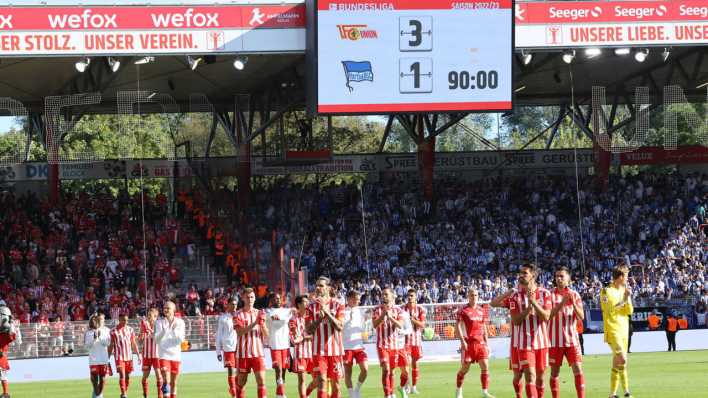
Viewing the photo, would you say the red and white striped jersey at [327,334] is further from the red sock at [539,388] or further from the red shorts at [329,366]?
the red sock at [539,388]

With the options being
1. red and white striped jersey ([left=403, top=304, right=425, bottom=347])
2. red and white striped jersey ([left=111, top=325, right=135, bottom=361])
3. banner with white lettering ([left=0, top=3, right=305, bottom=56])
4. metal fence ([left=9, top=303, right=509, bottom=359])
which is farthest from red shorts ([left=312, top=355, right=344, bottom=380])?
banner with white lettering ([left=0, top=3, right=305, bottom=56])

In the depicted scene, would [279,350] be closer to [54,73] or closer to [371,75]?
[371,75]

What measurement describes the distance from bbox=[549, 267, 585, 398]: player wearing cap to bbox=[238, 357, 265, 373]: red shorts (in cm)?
435

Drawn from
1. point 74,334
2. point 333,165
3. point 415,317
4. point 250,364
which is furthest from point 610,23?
point 250,364

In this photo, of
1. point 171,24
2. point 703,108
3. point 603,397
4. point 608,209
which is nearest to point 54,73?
point 171,24

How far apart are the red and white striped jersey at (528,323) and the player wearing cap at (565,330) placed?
20cm

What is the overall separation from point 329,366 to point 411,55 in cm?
1694

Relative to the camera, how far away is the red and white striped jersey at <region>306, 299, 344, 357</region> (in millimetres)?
16250

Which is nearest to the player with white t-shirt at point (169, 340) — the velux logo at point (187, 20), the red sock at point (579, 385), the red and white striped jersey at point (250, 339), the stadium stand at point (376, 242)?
the red and white striped jersey at point (250, 339)

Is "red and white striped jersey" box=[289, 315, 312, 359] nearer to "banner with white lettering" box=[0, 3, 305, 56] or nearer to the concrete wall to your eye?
the concrete wall

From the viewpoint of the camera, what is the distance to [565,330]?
16.0 metres

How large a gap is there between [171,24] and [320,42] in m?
4.25

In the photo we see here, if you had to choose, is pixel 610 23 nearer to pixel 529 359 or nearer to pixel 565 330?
pixel 565 330

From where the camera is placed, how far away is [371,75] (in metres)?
32.4
